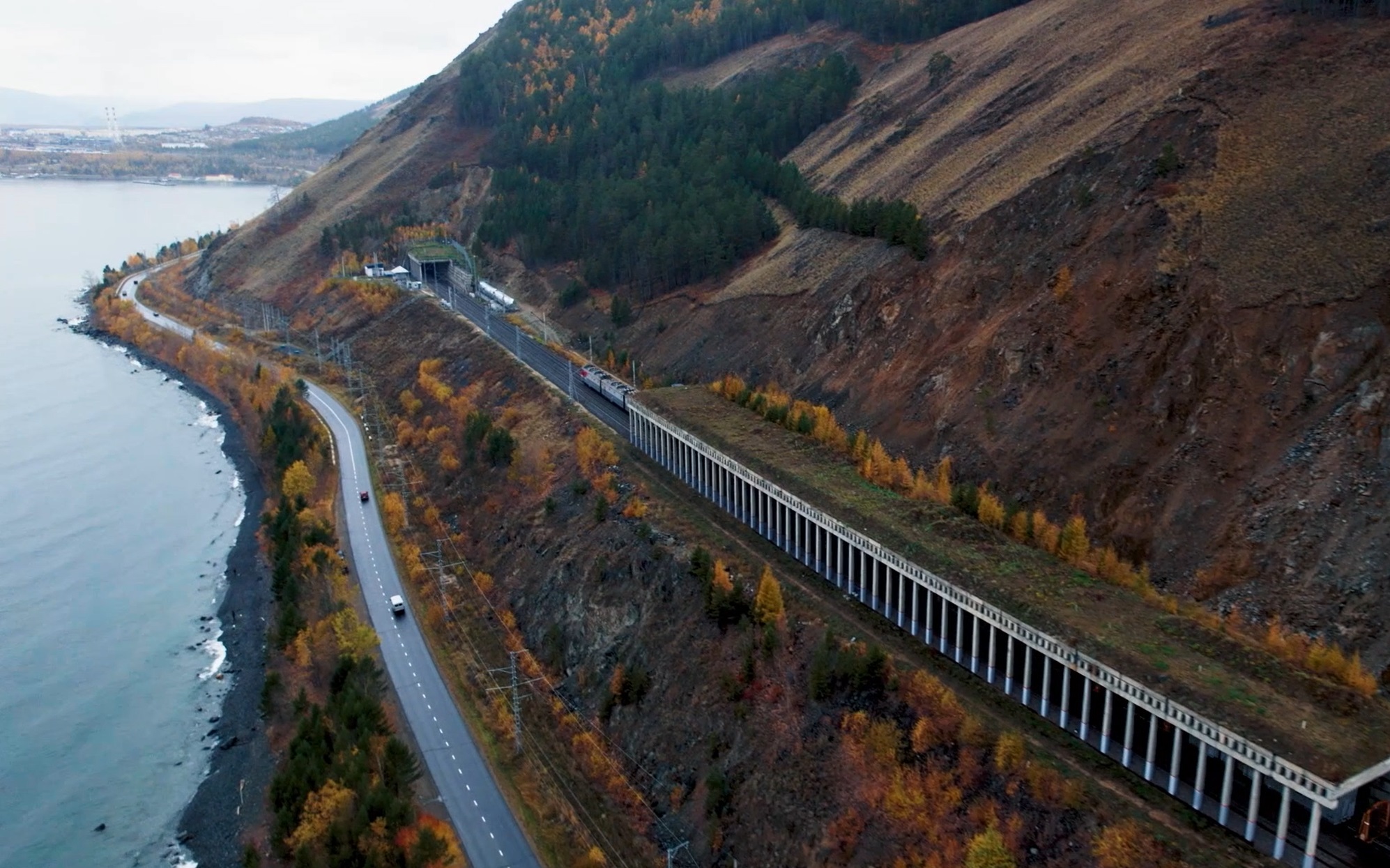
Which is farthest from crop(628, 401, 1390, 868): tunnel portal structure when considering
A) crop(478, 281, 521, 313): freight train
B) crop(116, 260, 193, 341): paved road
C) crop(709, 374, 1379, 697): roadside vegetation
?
crop(116, 260, 193, 341): paved road

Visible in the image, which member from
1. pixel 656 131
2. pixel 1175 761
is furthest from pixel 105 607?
pixel 656 131

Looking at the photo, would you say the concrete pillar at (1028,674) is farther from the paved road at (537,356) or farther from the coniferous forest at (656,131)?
the paved road at (537,356)

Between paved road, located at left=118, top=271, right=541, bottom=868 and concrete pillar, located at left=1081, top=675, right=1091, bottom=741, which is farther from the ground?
concrete pillar, located at left=1081, top=675, right=1091, bottom=741

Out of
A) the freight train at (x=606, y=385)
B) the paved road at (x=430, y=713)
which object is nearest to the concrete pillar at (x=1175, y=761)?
the paved road at (x=430, y=713)

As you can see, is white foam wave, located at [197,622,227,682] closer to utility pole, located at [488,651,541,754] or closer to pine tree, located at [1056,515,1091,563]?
utility pole, located at [488,651,541,754]

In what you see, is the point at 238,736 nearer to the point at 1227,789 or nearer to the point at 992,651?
the point at 992,651

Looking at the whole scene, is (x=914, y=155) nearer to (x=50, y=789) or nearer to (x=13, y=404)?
(x=50, y=789)
